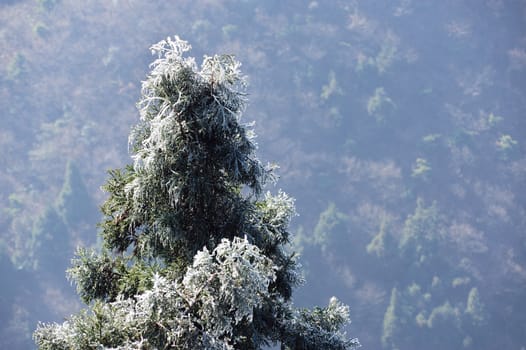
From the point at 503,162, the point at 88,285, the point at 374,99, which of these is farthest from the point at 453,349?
the point at 88,285

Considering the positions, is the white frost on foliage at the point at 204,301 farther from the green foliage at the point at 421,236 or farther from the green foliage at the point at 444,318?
the green foliage at the point at 421,236

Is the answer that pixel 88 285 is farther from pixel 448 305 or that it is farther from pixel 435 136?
pixel 435 136

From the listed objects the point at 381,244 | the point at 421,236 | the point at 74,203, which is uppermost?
the point at 421,236

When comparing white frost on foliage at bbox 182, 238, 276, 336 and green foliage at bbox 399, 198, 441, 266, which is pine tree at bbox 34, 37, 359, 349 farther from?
green foliage at bbox 399, 198, 441, 266

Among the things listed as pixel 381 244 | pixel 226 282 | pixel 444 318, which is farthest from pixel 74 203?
pixel 226 282

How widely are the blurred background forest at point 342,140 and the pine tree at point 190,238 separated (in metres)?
81.2

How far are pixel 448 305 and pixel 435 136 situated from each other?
36.3 m

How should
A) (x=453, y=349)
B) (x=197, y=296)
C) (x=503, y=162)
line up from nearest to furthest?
1. (x=197, y=296)
2. (x=453, y=349)
3. (x=503, y=162)

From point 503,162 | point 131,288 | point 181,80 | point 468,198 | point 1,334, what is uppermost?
point 503,162

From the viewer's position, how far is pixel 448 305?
95688 mm

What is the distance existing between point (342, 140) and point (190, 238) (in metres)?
115

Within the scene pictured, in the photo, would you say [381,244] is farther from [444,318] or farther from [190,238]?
[190,238]

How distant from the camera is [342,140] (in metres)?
121

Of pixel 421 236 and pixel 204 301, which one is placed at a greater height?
pixel 421 236
